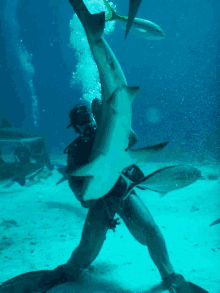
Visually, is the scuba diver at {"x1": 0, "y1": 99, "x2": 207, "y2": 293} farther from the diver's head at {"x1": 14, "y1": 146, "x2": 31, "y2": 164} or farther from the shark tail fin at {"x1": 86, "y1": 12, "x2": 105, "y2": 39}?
the diver's head at {"x1": 14, "y1": 146, "x2": 31, "y2": 164}

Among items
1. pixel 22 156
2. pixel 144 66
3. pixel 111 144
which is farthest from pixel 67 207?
pixel 144 66

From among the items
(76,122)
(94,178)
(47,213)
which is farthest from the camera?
(47,213)

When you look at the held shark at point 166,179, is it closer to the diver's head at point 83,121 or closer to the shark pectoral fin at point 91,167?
the shark pectoral fin at point 91,167

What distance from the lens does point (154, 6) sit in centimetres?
2595

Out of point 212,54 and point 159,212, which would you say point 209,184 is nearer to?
point 159,212

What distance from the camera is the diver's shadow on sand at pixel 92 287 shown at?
8.08ft

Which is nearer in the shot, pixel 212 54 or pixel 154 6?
pixel 154 6

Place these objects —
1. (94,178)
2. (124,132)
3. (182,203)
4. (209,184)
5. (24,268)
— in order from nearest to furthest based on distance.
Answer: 1. (124,132)
2. (94,178)
3. (24,268)
4. (182,203)
5. (209,184)

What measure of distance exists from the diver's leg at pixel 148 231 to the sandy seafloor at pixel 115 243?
0.38m

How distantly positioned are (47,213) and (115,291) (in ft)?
10.0

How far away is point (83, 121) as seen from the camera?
2385 mm

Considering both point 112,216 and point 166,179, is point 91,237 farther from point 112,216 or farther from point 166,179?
point 166,179

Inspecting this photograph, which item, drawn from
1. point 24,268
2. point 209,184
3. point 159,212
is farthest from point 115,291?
point 209,184

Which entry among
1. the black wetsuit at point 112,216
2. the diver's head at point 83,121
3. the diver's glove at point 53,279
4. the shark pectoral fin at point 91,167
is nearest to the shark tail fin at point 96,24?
the shark pectoral fin at point 91,167
